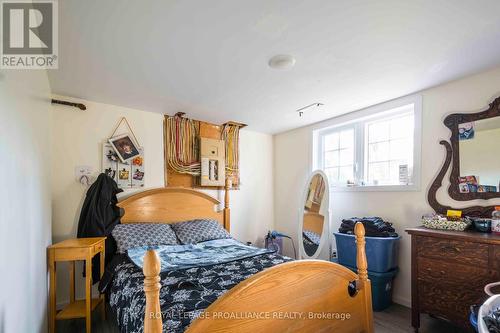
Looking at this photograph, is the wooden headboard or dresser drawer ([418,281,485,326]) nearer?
dresser drawer ([418,281,485,326])

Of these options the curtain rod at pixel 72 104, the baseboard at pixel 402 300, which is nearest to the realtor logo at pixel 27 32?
the curtain rod at pixel 72 104

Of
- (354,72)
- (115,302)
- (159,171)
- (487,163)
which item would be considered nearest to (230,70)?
(354,72)

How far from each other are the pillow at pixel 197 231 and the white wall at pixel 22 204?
1.20m

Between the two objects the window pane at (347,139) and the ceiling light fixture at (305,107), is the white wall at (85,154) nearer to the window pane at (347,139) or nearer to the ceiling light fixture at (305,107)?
the ceiling light fixture at (305,107)

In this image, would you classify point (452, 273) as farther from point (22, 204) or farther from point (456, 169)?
point (22, 204)

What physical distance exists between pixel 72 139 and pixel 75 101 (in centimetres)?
41

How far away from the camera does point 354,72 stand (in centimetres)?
206

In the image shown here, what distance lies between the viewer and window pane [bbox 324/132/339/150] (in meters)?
3.43

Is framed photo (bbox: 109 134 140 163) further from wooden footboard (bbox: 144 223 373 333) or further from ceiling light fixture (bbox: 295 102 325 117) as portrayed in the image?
wooden footboard (bbox: 144 223 373 333)

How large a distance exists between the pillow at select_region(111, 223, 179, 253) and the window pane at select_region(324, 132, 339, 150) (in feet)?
7.74

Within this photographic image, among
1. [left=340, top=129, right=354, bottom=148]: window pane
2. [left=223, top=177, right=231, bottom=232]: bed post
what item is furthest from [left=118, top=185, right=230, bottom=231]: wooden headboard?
[left=340, top=129, right=354, bottom=148]: window pane

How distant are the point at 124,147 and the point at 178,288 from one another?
1.95 meters

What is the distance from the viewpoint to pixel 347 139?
129 inches

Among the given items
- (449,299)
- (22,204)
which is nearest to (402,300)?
(449,299)
